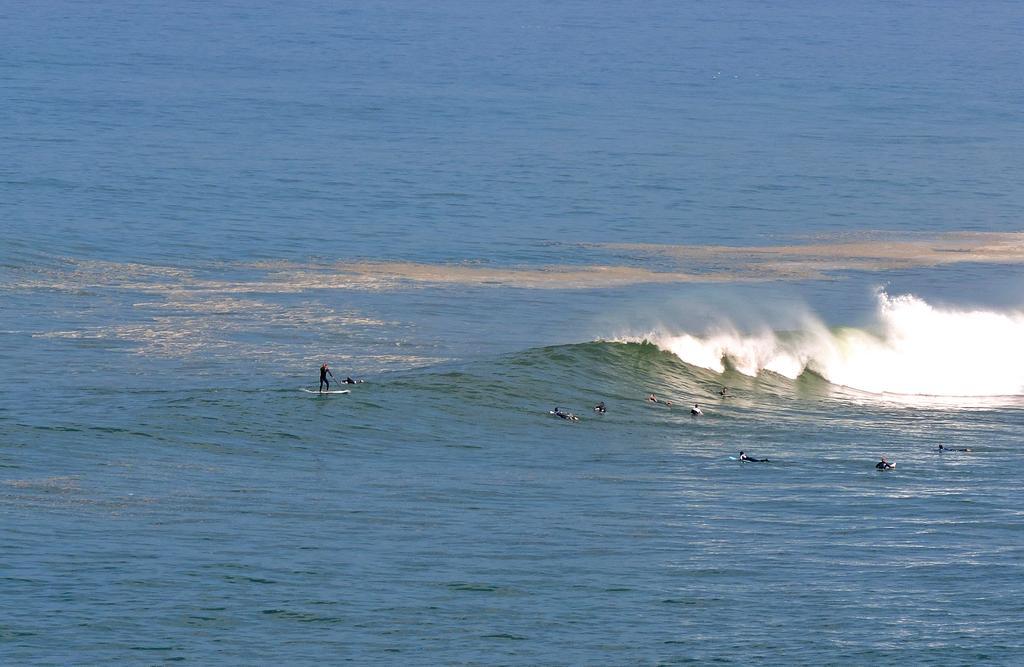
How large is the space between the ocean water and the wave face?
23cm

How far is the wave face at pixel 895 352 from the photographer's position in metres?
60.2

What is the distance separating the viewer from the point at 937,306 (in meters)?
73.1

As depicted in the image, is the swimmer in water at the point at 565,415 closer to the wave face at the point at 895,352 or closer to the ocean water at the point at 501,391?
the ocean water at the point at 501,391

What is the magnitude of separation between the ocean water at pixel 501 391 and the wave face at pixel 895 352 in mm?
227

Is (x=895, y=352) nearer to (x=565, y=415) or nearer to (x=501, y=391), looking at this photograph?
(x=501, y=391)

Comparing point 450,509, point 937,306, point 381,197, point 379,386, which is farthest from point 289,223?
point 450,509

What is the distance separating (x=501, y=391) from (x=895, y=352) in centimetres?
2015

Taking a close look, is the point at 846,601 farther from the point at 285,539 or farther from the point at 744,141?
the point at 744,141

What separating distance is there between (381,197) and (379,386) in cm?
5259

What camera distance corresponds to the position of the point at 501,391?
52094 millimetres

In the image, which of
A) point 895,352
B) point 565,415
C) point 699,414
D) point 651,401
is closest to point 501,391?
point 565,415

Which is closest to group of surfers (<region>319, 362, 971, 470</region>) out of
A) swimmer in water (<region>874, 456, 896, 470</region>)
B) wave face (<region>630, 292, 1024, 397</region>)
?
swimmer in water (<region>874, 456, 896, 470</region>)

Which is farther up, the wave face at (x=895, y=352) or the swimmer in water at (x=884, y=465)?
the wave face at (x=895, y=352)

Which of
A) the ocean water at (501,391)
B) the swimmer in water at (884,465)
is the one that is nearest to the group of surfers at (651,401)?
the swimmer in water at (884,465)
